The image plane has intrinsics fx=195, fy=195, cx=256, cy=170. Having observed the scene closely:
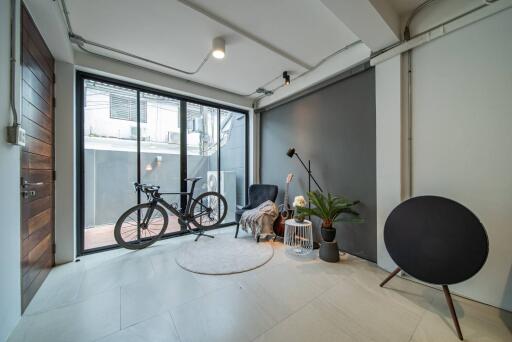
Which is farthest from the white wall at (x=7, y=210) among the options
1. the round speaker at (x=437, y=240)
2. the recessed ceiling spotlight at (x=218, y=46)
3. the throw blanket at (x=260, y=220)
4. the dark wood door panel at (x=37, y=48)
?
the round speaker at (x=437, y=240)

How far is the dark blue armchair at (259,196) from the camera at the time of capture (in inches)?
139

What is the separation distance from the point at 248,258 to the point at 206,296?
A: 833 mm

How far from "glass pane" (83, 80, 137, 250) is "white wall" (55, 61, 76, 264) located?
0.32m

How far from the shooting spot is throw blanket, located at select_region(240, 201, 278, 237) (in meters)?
3.06

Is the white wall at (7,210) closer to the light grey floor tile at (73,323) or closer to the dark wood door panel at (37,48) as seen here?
the light grey floor tile at (73,323)

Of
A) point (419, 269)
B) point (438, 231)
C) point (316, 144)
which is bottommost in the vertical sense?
point (419, 269)

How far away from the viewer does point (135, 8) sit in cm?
183

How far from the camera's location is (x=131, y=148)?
3.08m

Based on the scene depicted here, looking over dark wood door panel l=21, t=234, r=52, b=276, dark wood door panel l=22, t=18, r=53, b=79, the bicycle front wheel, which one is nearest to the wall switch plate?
dark wood door panel l=22, t=18, r=53, b=79

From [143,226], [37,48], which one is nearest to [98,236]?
[143,226]

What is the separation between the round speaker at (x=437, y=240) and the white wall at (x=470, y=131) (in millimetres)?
429

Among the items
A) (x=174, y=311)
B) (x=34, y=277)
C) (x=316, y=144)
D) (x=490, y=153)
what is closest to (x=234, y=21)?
(x=316, y=144)

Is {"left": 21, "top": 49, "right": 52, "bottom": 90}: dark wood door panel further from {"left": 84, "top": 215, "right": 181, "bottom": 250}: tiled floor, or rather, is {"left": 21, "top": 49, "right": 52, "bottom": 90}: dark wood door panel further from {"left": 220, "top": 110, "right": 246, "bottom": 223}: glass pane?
{"left": 220, "top": 110, "right": 246, "bottom": 223}: glass pane

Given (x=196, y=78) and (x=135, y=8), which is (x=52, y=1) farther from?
(x=196, y=78)
